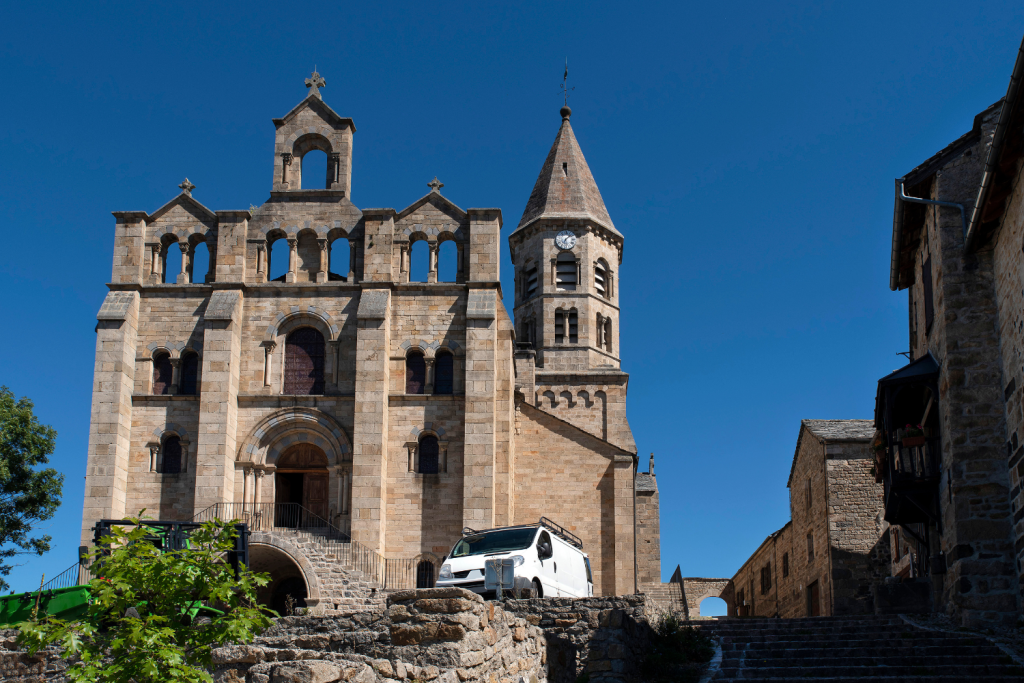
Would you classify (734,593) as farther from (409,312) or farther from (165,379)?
(165,379)

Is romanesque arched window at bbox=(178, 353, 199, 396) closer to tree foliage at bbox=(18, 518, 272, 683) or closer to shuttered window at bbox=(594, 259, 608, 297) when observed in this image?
tree foliage at bbox=(18, 518, 272, 683)

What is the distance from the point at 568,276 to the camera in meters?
49.2

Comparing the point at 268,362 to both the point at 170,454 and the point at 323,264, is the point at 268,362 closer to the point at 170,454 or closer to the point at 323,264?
the point at 323,264

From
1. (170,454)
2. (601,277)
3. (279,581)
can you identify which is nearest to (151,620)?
(279,581)

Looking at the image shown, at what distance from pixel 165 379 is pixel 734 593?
31.9 meters

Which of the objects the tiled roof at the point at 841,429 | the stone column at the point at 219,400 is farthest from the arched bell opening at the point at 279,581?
the tiled roof at the point at 841,429

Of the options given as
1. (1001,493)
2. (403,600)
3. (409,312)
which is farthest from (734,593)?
(403,600)

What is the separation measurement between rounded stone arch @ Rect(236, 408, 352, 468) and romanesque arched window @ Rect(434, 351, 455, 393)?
10.0 ft

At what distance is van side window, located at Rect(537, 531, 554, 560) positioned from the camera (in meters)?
19.7

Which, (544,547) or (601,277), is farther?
(601,277)

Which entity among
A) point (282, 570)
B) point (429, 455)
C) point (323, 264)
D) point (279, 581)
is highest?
point (323, 264)

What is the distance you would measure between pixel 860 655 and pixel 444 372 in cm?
1732

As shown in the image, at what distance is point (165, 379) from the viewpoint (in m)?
31.8

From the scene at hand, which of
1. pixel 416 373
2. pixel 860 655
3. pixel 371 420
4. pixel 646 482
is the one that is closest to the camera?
pixel 860 655
